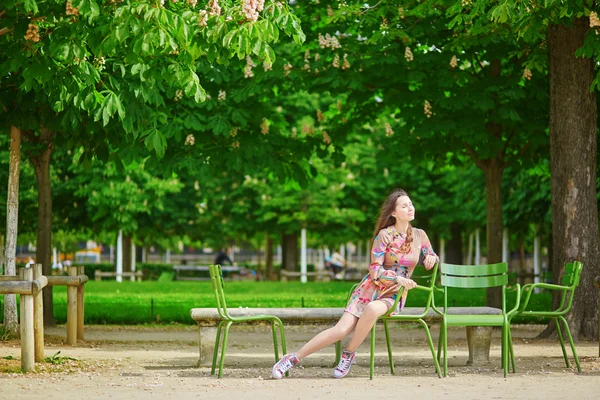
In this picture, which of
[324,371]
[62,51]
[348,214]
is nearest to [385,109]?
[324,371]

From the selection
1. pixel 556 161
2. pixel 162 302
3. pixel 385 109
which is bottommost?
pixel 162 302

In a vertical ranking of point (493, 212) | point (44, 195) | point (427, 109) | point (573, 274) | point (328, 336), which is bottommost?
point (328, 336)

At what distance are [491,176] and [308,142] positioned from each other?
3.17 metres

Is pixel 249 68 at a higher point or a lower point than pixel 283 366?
higher

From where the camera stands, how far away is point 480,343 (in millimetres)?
10773

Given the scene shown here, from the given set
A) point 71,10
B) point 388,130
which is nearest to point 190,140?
point 388,130

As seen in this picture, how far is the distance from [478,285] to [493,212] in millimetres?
7839

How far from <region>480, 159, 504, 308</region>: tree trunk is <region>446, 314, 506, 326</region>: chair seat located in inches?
310

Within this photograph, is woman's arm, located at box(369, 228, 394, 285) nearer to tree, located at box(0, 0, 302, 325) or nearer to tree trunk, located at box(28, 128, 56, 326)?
tree, located at box(0, 0, 302, 325)

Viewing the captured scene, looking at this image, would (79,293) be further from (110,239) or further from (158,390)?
(110,239)

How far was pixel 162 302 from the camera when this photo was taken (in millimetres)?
21844

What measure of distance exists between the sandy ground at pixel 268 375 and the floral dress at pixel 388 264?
728mm

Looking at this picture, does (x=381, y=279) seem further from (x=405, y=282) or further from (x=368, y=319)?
(x=368, y=319)

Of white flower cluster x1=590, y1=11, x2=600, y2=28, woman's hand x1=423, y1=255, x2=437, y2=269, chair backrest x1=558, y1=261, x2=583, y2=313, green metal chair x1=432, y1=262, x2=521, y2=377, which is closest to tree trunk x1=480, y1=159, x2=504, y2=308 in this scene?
white flower cluster x1=590, y1=11, x2=600, y2=28
